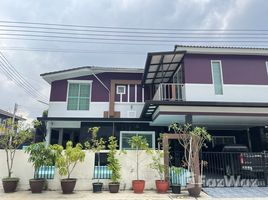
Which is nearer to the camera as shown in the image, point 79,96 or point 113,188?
point 113,188

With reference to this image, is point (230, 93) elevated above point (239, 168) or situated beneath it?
elevated above

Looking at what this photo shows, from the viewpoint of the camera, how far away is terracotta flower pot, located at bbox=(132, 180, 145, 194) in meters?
7.41

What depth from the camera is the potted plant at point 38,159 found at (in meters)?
7.33

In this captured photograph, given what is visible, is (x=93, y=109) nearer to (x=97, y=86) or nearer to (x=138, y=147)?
(x=97, y=86)

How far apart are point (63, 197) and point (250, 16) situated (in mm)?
12355

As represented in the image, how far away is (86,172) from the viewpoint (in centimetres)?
795

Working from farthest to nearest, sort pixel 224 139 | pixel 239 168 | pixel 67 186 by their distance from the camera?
1. pixel 224 139
2. pixel 239 168
3. pixel 67 186

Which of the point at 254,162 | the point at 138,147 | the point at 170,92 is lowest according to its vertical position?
the point at 254,162


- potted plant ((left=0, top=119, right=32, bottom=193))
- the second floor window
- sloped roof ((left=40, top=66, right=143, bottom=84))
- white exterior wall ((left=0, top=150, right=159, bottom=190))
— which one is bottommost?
white exterior wall ((left=0, top=150, right=159, bottom=190))

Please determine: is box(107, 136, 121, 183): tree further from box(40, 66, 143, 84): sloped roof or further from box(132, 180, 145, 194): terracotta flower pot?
box(40, 66, 143, 84): sloped roof

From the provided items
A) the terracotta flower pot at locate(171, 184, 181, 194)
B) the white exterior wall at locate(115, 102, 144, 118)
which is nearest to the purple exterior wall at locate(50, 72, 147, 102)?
the white exterior wall at locate(115, 102, 144, 118)

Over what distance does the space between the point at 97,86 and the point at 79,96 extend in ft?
4.40

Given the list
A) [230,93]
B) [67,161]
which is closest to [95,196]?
[67,161]

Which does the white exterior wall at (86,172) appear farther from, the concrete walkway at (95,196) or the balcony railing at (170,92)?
the balcony railing at (170,92)
